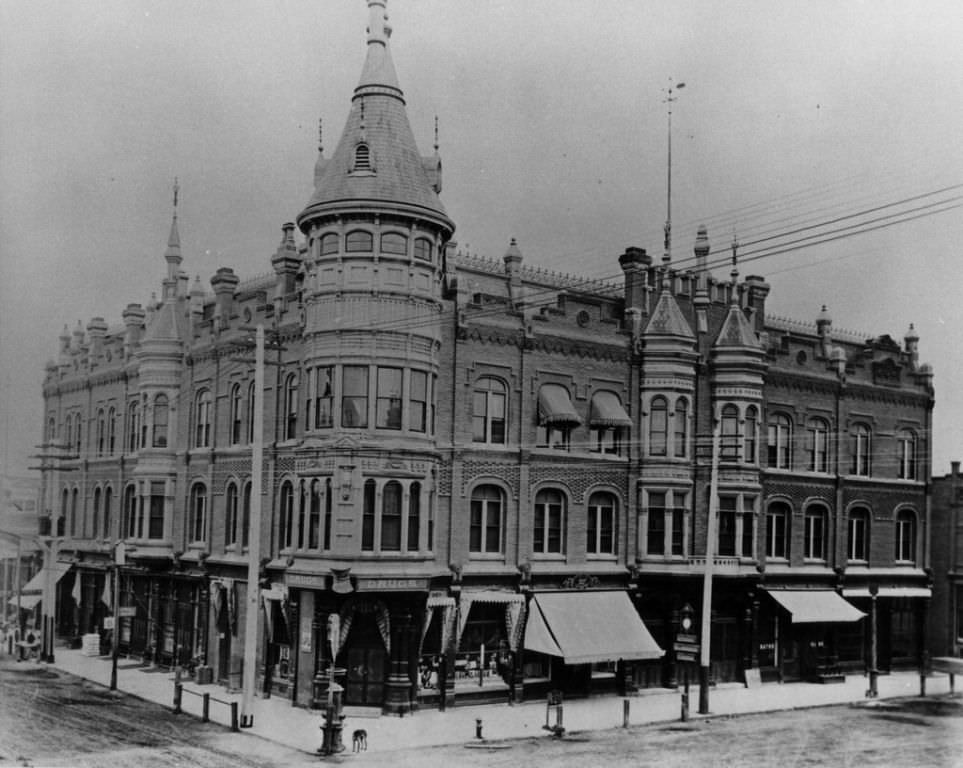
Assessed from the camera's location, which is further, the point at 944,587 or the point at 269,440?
the point at 944,587

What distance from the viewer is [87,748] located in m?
25.5

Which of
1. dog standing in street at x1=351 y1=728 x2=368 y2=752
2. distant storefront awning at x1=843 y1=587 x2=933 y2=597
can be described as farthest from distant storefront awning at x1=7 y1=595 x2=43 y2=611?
distant storefront awning at x1=843 y1=587 x2=933 y2=597

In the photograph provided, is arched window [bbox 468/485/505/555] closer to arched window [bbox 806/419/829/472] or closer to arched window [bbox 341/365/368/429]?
arched window [bbox 341/365/368/429]

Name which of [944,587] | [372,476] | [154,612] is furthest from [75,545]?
[944,587]

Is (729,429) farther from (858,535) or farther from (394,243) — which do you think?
(394,243)

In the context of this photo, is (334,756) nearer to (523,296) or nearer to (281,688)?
(281,688)

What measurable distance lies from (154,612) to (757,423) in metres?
23.6

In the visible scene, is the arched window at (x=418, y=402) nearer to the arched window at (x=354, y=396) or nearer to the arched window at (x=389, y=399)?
the arched window at (x=389, y=399)

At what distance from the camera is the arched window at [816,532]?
4209 cm

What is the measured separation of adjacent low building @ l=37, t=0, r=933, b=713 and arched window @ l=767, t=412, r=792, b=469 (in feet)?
0.39

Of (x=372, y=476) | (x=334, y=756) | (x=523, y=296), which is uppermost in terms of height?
(x=523, y=296)

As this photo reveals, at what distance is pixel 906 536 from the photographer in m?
45.4

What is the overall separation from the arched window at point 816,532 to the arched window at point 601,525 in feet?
29.6

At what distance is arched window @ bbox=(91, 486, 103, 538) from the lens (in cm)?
4821
